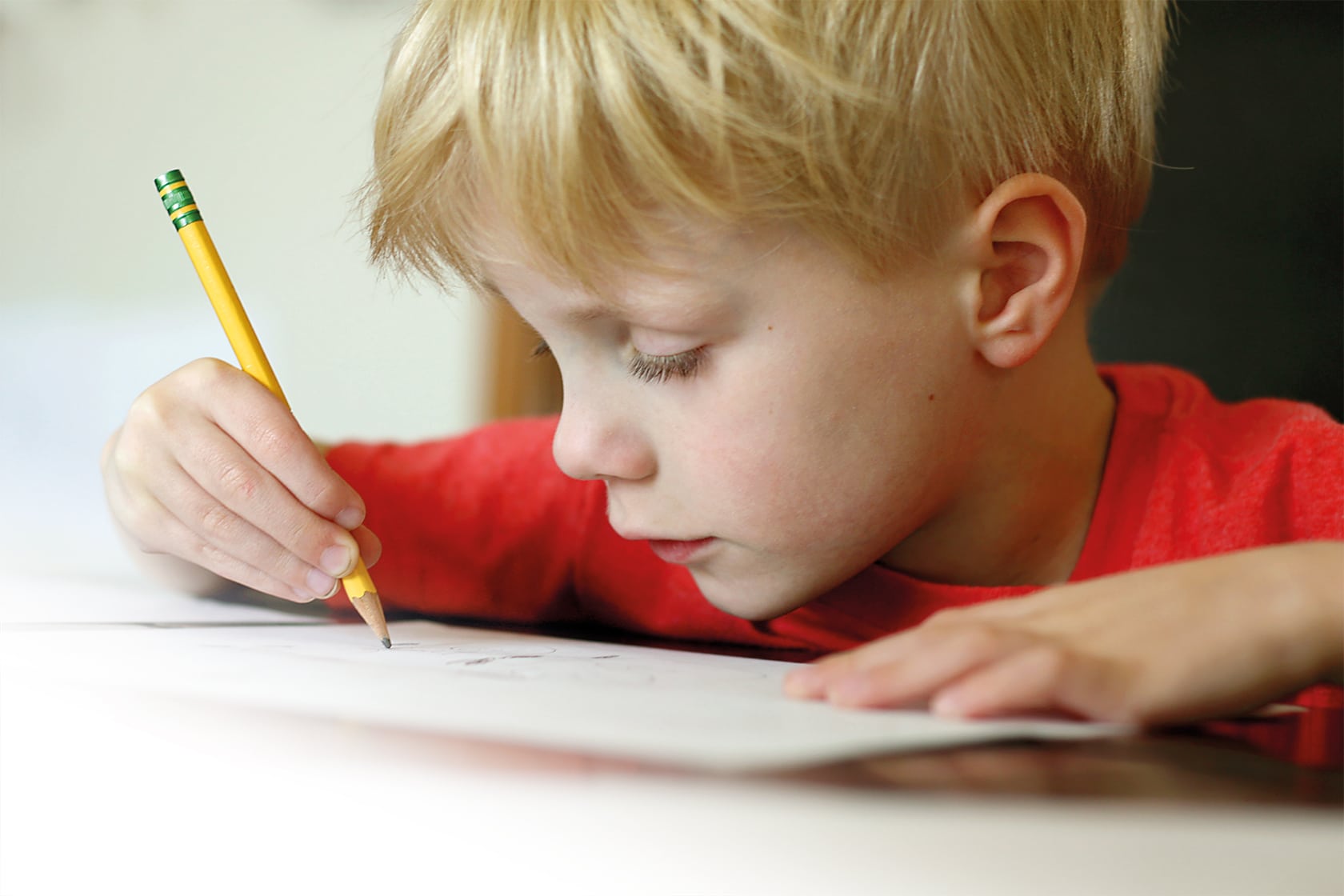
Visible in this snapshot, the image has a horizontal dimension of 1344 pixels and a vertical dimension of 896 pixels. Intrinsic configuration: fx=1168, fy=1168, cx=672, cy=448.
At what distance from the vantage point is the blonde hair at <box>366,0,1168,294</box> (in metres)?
0.49

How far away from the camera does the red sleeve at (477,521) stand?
0.82 meters

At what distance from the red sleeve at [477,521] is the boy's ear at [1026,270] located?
0.36 metres

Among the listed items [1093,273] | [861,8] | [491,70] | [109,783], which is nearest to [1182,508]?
[1093,273]

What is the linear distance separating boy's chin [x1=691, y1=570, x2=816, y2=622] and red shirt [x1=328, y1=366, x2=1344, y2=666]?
6 cm

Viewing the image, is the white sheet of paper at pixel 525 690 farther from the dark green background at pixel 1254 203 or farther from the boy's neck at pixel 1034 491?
the dark green background at pixel 1254 203

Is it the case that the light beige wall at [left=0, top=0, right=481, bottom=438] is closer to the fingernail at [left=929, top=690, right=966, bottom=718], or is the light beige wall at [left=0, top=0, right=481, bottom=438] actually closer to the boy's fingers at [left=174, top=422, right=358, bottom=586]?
the boy's fingers at [left=174, top=422, right=358, bottom=586]

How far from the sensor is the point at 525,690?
14.4 inches

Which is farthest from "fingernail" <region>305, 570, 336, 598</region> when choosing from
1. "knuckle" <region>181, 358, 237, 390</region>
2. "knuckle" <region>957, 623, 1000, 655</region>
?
"knuckle" <region>957, 623, 1000, 655</region>

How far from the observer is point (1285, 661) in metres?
0.39

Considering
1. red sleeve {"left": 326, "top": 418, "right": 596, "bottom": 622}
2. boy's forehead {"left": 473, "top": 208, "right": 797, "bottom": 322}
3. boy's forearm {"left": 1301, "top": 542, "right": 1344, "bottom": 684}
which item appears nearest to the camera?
boy's forearm {"left": 1301, "top": 542, "right": 1344, "bottom": 684}

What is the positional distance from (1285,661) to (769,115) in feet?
0.95

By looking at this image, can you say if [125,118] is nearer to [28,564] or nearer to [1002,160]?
[28,564]

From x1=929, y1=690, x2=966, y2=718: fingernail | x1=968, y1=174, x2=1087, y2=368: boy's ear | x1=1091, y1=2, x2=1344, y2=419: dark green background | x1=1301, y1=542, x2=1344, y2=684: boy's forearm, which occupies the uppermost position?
x1=1091, y1=2, x2=1344, y2=419: dark green background

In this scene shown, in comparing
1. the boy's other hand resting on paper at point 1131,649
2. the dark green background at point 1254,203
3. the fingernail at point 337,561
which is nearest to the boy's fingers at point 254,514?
the fingernail at point 337,561
